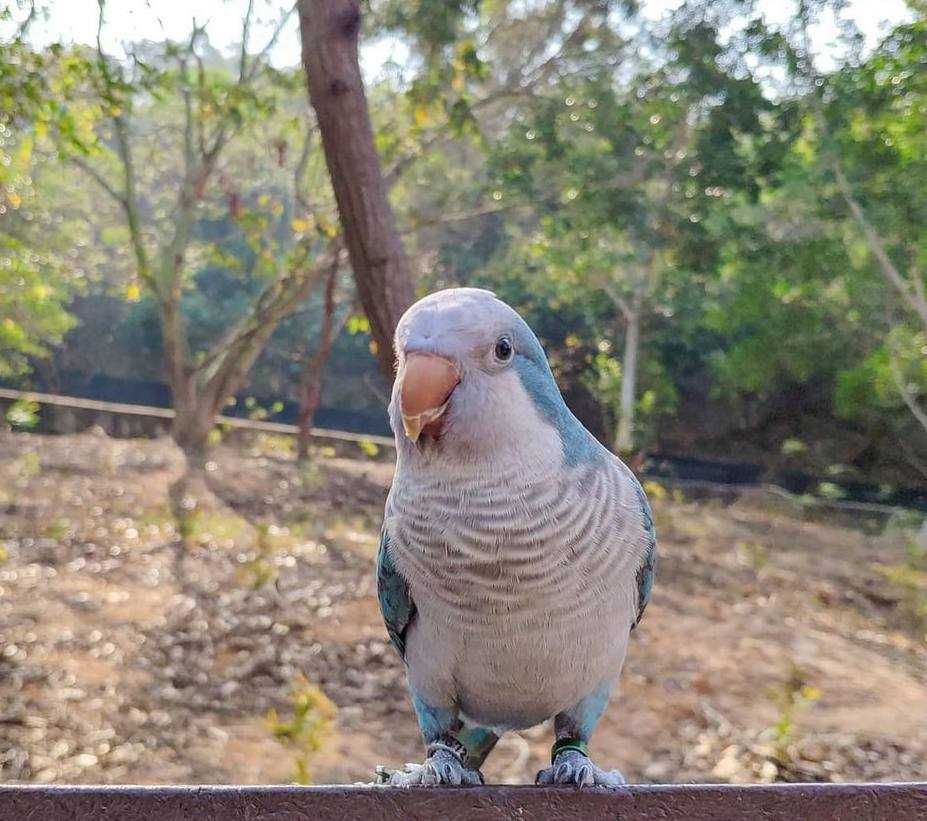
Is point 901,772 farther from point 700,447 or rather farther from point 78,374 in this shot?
point 78,374

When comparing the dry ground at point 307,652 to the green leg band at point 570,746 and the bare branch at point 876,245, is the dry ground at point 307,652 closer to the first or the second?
the green leg band at point 570,746

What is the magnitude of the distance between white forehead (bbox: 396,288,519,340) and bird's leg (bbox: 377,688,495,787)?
51 cm

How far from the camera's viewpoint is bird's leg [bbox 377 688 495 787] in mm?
965

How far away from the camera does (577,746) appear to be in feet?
3.39

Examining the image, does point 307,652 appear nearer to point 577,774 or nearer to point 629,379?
point 577,774

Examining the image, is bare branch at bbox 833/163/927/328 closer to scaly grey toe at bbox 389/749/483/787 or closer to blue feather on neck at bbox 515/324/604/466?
blue feather on neck at bbox 515/324/604/466

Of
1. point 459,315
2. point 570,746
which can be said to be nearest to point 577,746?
point 570,746

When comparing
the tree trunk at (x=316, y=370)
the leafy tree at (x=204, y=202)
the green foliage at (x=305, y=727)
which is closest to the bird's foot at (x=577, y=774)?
the green foliage at (x=305, y=727)

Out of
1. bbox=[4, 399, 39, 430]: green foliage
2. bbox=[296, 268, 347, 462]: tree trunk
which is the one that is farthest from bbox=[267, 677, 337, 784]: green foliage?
bbox=[4, 399, 39, 430]: green foliage

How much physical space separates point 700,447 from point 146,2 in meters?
7.95

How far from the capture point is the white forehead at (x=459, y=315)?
863 millimetres

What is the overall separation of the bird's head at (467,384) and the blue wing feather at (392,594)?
A: 17 cm

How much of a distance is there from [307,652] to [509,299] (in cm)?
493

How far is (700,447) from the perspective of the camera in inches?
380
